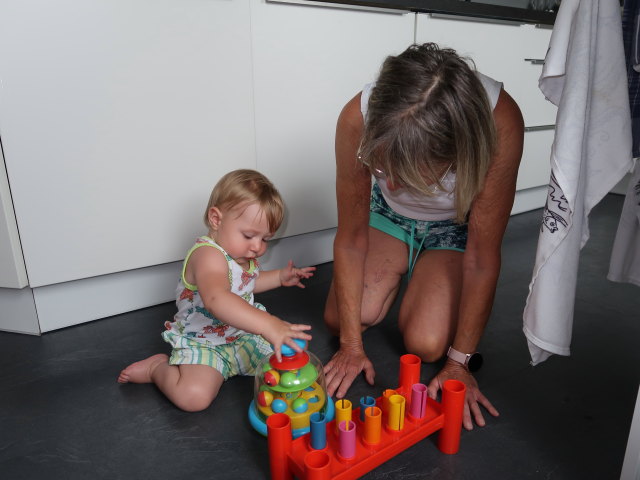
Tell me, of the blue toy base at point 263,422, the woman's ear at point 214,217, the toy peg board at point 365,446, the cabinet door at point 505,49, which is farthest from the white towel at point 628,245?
the cabinet door at point 505,49

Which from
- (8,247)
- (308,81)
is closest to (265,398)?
(8,247)

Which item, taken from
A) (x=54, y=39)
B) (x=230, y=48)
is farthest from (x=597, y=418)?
(x=54, y=39)

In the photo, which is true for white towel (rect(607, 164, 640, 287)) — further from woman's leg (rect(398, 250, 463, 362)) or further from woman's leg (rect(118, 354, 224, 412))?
woman's leg (rect(118, 354, 224, 412))

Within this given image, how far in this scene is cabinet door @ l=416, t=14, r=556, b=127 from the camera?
1.73 metres

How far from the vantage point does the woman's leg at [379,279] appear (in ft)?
3.97

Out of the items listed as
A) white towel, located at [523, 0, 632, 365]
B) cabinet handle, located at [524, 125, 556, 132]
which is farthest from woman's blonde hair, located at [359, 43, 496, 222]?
cabinet handle, located at [524, 125, 556, 132]

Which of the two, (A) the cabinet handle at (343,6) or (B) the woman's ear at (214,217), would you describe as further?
(A) the cabinet handle at (343,6)

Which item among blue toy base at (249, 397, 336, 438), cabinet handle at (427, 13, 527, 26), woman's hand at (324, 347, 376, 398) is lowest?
woman's hand at (324, 347, 376, 398)

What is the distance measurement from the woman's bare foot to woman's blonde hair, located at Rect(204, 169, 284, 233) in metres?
0.31

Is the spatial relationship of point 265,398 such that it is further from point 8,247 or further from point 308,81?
point 308,81

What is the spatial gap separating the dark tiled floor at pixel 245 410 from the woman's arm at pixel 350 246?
5cm

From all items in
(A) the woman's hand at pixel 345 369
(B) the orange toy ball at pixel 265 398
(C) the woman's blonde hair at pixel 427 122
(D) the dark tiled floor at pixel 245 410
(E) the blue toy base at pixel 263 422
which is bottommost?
(D) the dark tiled floor at pixel 245 410

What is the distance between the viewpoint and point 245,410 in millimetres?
951

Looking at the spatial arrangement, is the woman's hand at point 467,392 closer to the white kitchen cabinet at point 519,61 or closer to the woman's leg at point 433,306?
the woman's leg at point 433,306
